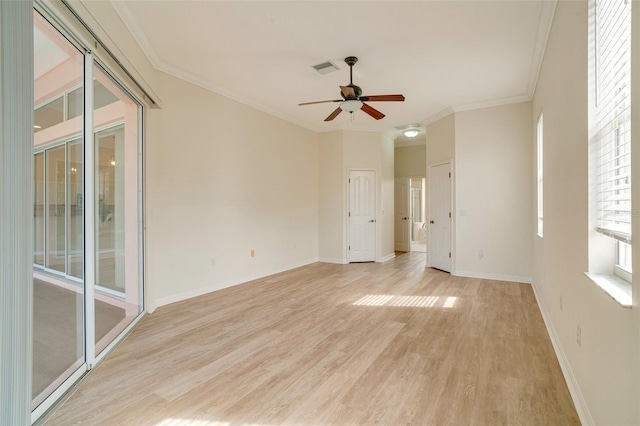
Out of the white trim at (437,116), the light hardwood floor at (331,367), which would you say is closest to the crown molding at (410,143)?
the white trim at (437,116)

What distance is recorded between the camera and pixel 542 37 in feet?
10.1

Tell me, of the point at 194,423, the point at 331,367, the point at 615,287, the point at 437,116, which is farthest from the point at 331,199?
the point at 615,287

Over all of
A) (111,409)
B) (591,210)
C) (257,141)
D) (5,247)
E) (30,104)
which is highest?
(257,141)

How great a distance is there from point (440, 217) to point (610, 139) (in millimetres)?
4372

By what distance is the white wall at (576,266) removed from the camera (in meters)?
1.21

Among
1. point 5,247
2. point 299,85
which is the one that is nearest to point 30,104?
point 5,247

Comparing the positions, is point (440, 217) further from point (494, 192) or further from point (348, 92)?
point (348, 92)

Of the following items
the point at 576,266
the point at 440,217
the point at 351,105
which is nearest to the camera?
the point at 576,266

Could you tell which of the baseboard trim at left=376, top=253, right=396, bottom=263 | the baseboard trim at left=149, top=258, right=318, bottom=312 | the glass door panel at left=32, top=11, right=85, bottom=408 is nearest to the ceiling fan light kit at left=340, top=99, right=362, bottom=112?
the glass door panel at left=32, top=11, right=85, bottom=408

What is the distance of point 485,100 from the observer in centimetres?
495

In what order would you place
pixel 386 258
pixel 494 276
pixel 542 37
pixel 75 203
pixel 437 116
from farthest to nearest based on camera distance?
pixel 386 258 < pixel 437 116 < pixel 494 276 < pixel 542 37 < pixel 75 203

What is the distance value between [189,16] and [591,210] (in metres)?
3.43

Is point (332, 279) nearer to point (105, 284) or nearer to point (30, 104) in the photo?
point (105, 284)

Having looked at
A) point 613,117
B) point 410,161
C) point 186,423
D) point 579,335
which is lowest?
point 186,423
